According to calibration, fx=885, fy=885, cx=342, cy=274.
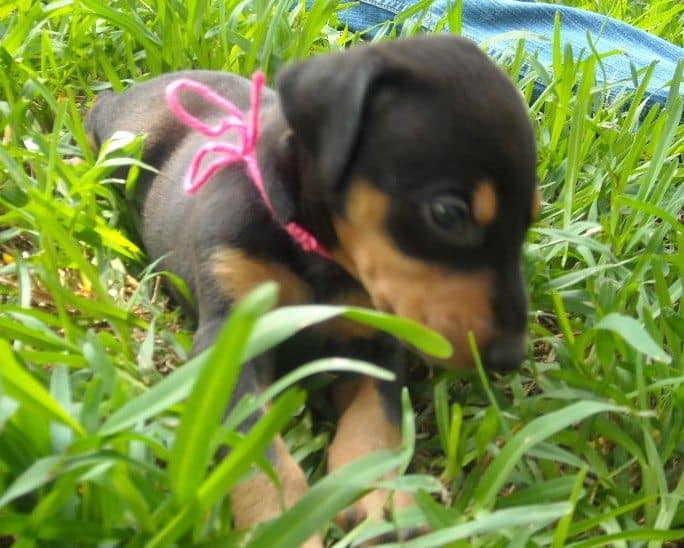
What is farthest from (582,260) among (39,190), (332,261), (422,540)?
(39,190)

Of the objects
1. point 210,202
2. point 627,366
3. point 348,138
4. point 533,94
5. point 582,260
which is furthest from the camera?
point 533,94

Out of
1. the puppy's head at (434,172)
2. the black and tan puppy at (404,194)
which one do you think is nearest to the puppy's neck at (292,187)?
the black and tan puppy at (404,194)

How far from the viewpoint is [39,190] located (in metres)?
2.33

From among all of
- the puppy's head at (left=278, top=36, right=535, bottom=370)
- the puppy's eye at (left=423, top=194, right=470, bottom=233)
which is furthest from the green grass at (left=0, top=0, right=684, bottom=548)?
the puppy's eye at (left=423, top=194, right=470, bottom=233)

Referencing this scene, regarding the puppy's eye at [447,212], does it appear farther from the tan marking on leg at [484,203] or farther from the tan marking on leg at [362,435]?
the tan marking on leg at [362,435]

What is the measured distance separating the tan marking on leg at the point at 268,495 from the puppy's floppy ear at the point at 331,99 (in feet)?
1.86

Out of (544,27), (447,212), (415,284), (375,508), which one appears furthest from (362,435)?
(544,27)

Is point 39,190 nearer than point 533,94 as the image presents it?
Yes

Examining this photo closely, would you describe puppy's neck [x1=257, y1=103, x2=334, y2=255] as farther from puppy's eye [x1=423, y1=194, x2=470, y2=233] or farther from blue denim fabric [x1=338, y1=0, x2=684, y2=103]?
blue denim fabric [x1=338, y1=0, x2=684, y2=103]

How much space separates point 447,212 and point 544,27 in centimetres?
293

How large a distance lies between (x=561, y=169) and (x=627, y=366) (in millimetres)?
1131

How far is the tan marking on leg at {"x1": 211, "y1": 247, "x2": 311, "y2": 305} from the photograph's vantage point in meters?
1.99

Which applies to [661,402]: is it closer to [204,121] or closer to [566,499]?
[566,499]

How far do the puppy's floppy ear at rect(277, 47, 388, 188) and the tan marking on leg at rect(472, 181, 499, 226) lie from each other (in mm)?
259
